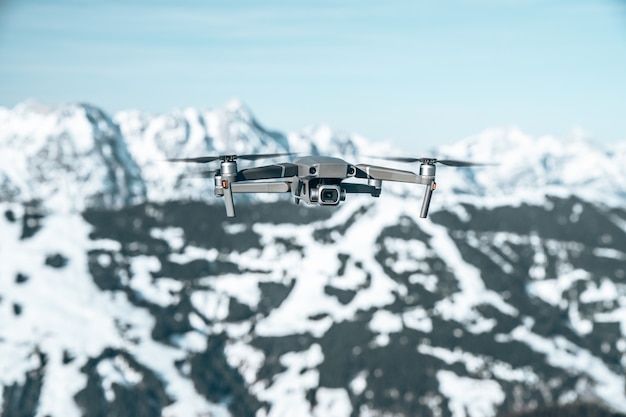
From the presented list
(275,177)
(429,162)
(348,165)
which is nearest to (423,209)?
(429,162)

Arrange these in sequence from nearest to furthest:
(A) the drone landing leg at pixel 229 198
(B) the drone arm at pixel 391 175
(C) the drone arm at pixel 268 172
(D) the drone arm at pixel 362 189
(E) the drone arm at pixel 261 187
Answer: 1. (A) the drone landing leg at pixel 229 198
2. (C) the drone arm at pixel 268 172
3. (E) the drone arm at pixel 261 187
4. (B) the drone arm at pixel 391 175
5. (D) the drone arm at pixel 362 189

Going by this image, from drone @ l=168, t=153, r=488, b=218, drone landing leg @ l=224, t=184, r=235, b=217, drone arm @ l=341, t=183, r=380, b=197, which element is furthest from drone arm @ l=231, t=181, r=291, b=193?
drone arm @ l=341, t=183, r=380, b=197

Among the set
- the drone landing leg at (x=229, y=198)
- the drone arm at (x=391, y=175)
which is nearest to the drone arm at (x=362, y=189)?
the drone arm at (x=391, y=175)

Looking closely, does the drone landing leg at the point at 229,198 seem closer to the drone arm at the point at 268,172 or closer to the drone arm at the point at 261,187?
the drone arm at the point at 261,187

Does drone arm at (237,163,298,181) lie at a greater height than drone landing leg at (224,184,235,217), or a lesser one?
greater

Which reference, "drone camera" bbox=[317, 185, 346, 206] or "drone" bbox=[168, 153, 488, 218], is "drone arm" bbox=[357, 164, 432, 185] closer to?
"drone" bbox=[168, 153, 488, 218]

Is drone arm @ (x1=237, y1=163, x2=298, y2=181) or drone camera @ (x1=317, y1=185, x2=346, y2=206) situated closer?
drone arm @ (x1=237, y1=163, x2=298, y2=181)

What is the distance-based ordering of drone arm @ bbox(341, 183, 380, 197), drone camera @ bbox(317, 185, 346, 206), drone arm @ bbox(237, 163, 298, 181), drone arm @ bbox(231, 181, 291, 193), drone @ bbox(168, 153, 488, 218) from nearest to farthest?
drone @ bbox(168, 153, 488, 218) < drone arm @ bbox(237, 163, 298, 181) < drone arm @ bbox(231, 181, 291, 193) < drone camera @ bbox(317, 185, 346, 206) < drone arm @ bbox(341, 183, 380, 197)

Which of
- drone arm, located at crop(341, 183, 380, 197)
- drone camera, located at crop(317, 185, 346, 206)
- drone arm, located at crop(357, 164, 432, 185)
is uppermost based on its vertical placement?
drone arm, located at crop(357, 164, 432, 185)
